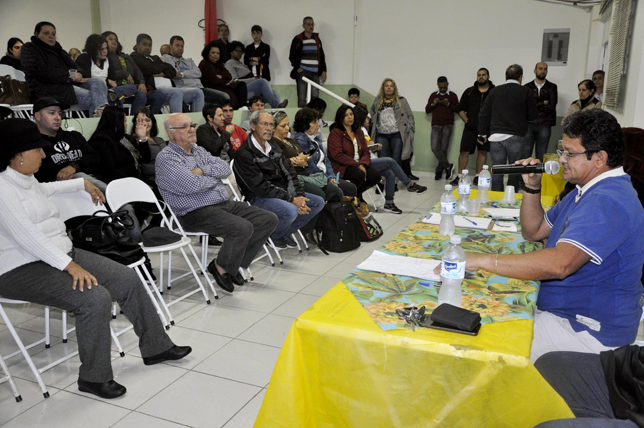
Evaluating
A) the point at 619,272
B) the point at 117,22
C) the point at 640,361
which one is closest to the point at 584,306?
the point at 619,272

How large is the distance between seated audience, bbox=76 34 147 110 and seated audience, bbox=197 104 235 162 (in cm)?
124

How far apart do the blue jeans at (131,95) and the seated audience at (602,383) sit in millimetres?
5554

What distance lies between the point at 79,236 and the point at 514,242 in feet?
7.42

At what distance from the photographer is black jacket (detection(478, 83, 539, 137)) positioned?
606 cm

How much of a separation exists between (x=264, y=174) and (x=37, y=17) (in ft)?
28.4

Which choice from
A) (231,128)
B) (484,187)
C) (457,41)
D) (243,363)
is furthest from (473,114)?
(243,363)

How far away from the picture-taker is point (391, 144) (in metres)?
8.11

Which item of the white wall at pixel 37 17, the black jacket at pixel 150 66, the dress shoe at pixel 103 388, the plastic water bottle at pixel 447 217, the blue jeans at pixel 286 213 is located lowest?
the dress shoe at pixel 103 388

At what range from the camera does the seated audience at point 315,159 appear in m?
5.22

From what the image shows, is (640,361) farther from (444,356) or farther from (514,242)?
(514,242)

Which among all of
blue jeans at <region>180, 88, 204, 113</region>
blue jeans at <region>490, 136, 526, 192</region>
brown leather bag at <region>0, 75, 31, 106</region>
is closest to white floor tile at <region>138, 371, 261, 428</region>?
brown leather bag at <region>0, 75, 31, 106</region>

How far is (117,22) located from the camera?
11.2 metres

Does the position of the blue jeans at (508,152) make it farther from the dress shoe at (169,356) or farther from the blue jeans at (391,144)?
the dress shoe at (169,356)

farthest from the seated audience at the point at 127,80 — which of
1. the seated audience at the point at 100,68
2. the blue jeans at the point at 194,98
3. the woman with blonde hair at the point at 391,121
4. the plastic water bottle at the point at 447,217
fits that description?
Result: the plastic water bottle at the point at 447,217
